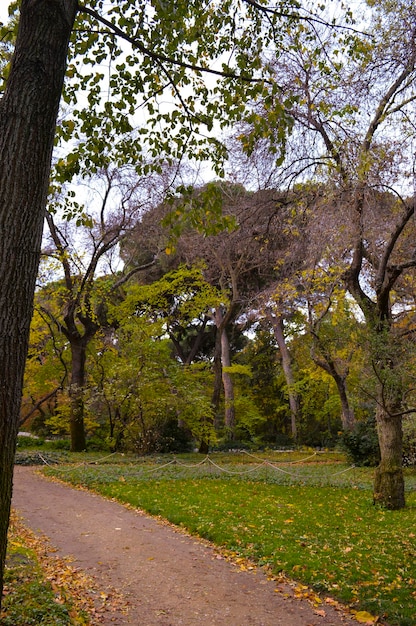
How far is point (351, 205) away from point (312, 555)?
626 centimetres

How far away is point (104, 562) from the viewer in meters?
6.71

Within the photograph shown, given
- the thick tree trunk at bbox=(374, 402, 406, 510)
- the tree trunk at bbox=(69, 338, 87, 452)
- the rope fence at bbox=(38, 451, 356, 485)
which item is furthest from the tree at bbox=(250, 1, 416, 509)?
the tree trunk at bbox=(69, 338, 87, 452)

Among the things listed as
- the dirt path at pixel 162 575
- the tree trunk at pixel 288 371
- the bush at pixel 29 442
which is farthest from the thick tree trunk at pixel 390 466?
the tree trunk at pixel 288 371

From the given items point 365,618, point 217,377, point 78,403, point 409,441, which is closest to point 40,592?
point 365,618

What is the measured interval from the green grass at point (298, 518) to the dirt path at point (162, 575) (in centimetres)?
43

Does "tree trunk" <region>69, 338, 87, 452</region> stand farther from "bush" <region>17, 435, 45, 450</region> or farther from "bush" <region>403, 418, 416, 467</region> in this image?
"bush" <region>403, 418, 416, 467</region>

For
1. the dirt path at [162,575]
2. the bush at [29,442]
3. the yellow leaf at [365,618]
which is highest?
the bush at [29,442]

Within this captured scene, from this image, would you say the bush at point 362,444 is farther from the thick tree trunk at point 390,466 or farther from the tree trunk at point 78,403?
the tree trunk at point 78,403

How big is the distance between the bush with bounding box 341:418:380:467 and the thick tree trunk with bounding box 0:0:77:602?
16.5 metres

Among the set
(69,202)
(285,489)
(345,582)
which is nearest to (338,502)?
(285,489)

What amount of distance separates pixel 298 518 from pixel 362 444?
31.5 ft

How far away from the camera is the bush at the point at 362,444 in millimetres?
17781

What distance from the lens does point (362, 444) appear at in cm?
1802

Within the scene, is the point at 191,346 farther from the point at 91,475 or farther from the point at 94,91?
the point at 94,91
